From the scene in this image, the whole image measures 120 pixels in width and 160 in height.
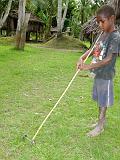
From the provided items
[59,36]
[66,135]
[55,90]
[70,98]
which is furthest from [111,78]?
[59,36]

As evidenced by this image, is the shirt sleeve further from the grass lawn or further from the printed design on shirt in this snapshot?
the grass lawn

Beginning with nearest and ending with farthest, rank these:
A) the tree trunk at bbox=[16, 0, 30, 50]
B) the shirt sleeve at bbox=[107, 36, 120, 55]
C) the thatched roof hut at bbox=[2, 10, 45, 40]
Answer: the shirt sleeve at bbox=[107, 36, 120, 55] < the tree trunk at bbox=[16, 0, 30, 50] < the thatched roof hut at bbox=[2, 10, 45, 40]

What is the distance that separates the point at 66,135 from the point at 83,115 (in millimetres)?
1172

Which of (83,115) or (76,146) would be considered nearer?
(76,146)

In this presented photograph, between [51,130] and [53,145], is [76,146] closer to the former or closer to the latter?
[53,145]

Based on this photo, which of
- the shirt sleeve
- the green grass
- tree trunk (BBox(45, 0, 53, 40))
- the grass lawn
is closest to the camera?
the grass lawn

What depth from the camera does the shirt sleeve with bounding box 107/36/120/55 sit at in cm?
495

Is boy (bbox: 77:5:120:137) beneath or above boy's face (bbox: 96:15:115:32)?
beneath

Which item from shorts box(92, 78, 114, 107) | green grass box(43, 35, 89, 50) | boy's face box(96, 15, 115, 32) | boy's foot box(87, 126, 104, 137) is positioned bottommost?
green grass box(43, 35, 89, 50)

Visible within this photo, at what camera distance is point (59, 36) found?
27.3 metres

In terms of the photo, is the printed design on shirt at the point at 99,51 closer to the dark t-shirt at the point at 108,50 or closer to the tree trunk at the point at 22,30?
the dark t-shirt at the point at 108,50

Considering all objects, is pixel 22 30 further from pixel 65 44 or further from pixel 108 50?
pixel 108 50

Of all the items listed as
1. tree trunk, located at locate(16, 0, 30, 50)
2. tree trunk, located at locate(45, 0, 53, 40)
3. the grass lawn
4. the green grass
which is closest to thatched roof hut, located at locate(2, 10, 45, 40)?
tree trunk, located at locate(45, 0, 53, 40)

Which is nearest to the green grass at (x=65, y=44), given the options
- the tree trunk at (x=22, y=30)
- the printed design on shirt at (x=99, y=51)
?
the tree trunk at (x=22, y=30)
